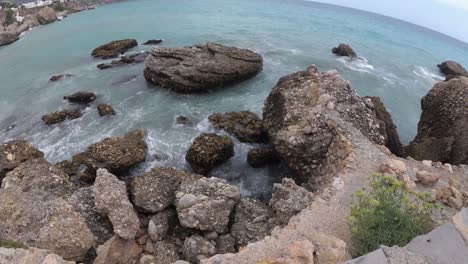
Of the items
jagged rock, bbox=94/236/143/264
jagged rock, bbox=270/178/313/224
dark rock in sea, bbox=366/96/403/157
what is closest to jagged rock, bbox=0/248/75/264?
jagged rock, bbox=94/236/143/264

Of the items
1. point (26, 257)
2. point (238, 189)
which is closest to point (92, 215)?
point (26, 257)

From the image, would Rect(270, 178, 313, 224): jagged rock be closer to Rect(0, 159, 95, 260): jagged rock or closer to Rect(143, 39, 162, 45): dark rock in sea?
Rect(0, 159, 95, 260): jagged rock

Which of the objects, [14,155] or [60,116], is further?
[60,116]

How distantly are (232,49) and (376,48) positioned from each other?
2829 cm

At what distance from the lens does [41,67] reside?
33.5 m

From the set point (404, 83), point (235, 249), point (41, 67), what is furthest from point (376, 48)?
point (235, 249)

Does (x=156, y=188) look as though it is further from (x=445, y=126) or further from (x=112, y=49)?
(x=112, y=49)

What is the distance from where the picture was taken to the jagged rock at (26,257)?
7.86 m

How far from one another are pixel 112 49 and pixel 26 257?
105 feet

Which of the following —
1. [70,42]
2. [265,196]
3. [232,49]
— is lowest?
[70,42]

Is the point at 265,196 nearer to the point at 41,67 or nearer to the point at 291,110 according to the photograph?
the point at 291,110

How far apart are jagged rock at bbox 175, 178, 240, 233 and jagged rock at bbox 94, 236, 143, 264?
5.99ft

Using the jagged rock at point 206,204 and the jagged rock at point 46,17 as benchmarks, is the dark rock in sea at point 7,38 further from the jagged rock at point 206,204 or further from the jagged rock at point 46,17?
the jagged rock at point 206,204

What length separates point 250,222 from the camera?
12.4 m
